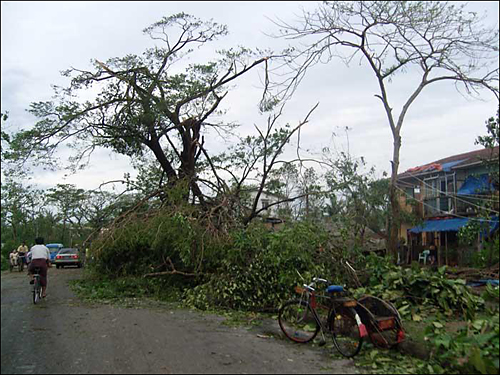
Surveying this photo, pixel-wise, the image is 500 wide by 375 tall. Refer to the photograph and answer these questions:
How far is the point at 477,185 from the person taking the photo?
1745 cm

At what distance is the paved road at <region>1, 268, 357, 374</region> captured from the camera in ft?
17.6

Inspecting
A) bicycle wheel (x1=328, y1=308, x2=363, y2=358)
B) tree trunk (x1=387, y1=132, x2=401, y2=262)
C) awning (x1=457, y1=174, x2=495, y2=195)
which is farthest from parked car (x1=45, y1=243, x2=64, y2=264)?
awning (x1=457, y1=174, x2=495, y2=195)

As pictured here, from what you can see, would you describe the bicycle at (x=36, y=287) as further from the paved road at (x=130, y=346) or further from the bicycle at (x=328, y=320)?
the bicycle at (x=328, y=320)

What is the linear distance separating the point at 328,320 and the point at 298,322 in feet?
2.23

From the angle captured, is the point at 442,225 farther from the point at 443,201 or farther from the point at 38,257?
the point at 38,257

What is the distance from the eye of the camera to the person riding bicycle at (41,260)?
7662mm

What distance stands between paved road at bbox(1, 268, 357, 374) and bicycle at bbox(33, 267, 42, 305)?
0.63 ft

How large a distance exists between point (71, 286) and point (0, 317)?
6.53 m

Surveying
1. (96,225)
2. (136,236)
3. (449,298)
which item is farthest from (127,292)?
(449,298)

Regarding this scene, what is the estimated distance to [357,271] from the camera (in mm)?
10367

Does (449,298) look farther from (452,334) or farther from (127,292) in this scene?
(127,292)

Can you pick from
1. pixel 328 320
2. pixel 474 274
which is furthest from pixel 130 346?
pixel 474 274

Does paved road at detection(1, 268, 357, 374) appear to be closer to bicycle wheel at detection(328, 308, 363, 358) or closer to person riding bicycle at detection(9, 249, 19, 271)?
person riding bicycle at detection(9, 249, 19, 271)

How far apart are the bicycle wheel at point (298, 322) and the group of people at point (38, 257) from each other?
3915 millimetres
